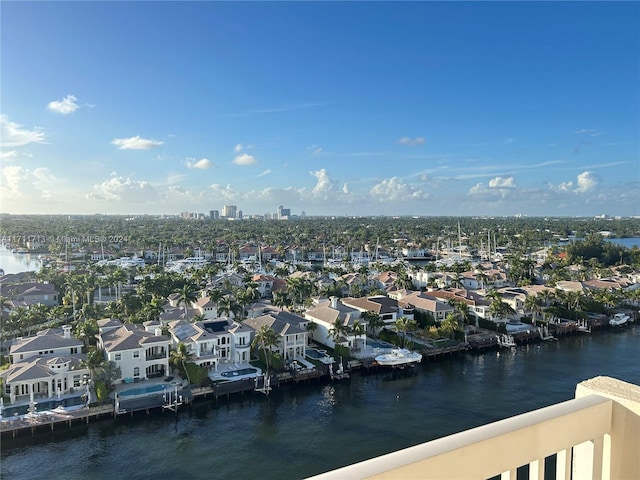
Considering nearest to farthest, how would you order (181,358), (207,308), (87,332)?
1. (181,358)
2. (87,332)
3. (207,308)

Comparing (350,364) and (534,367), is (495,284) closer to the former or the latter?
(534,367)

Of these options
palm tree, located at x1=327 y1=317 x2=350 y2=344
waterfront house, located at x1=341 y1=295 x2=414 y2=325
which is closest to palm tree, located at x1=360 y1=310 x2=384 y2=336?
waterfront house, located at x1=341 y1=295 x2=414 y2=325

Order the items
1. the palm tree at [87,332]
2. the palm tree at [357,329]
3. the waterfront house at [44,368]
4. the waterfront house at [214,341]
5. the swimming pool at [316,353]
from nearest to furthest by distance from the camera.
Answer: the waterfront house at [44,368] → the waterfront house at [214,341] → the palm tree at [87,332] → the swimming pool at [316,353] → the palm tree at [357,329]

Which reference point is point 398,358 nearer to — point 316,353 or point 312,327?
point 316,353

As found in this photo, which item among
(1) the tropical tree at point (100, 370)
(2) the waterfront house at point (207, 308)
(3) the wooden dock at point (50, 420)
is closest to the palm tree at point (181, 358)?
(1) the tropical tree at point (100, 370)

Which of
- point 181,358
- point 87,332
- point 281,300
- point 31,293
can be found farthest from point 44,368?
point 31,293

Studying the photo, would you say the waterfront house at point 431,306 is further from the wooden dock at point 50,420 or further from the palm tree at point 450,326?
the wooden dock at point 50,420

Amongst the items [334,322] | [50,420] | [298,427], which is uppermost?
[334,322]
